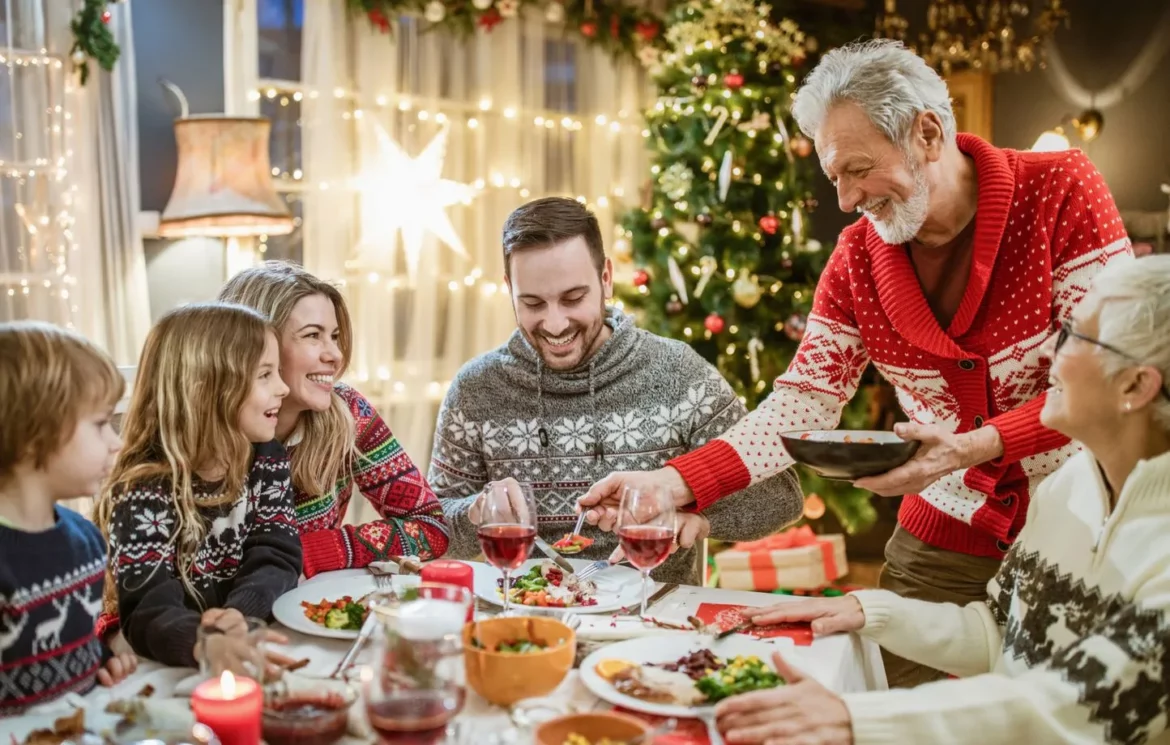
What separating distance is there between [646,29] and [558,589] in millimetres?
4132

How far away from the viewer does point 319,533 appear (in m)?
2.15

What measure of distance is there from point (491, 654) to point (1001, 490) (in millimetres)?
1270

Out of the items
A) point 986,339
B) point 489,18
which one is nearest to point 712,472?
point 986,339

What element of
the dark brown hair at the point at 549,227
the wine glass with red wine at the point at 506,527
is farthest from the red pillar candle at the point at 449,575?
the dark brown hair at the point at 549,227

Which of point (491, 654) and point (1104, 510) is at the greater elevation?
point (1104, 510)

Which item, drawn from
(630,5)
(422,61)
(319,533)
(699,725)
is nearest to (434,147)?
(422,61)

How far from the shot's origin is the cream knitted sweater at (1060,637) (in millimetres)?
1312

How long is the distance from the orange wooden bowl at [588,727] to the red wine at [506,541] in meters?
0.48

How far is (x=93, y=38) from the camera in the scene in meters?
3.78

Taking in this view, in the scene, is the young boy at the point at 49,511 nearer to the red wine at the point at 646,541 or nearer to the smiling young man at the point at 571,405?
the red wine at the point at 646,541

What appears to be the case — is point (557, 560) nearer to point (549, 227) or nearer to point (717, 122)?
point (549, 227)

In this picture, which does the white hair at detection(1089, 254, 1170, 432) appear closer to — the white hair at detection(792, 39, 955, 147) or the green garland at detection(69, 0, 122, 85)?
the white hair at detection(792, 39, 955, 147)

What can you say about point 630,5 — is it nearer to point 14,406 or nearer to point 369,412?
point 369,412

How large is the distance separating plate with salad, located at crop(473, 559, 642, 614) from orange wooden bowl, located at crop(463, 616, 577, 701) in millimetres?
379
